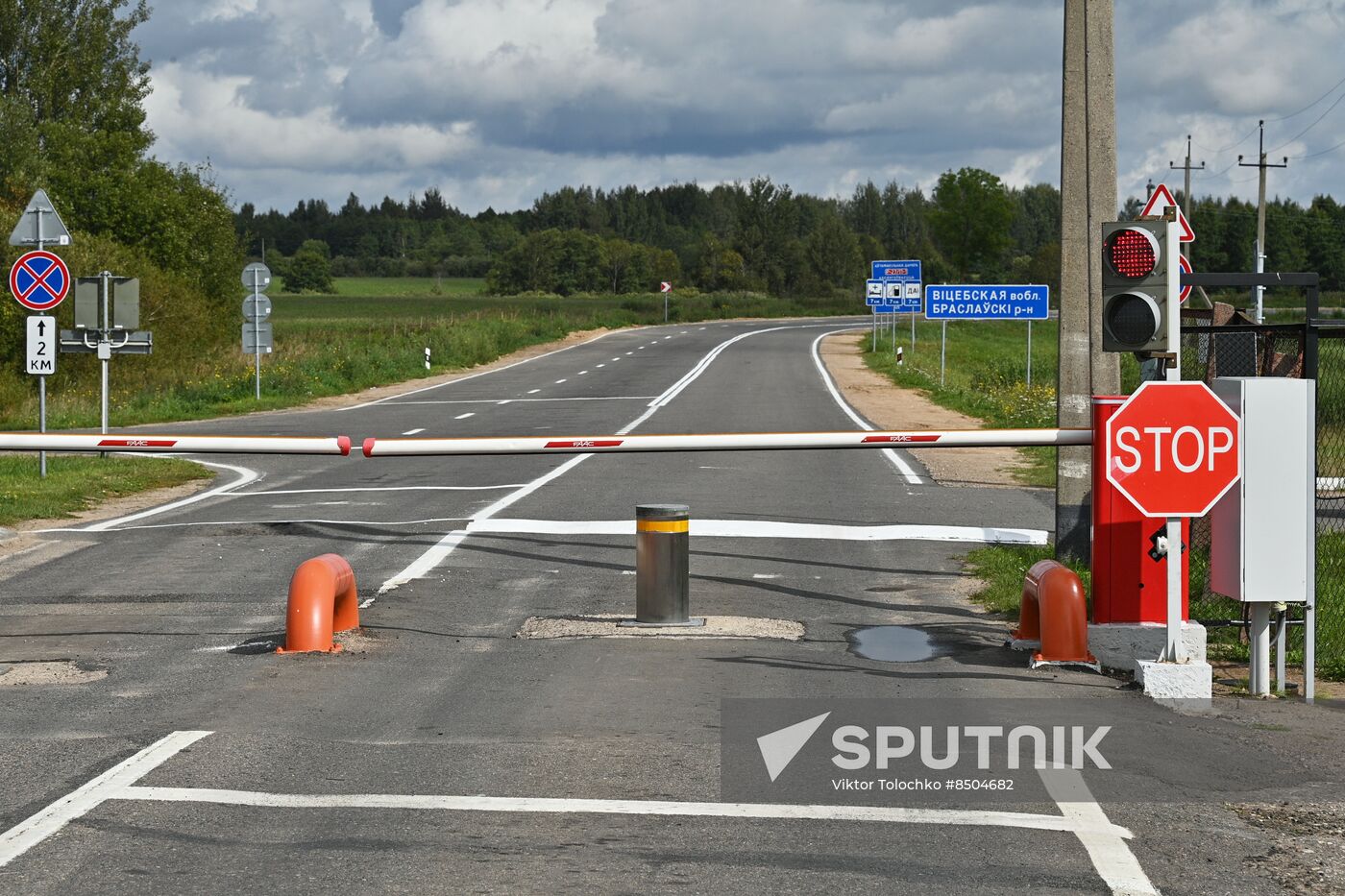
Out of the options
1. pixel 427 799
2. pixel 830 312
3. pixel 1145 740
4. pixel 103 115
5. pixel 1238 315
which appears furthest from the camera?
pixel 830 312

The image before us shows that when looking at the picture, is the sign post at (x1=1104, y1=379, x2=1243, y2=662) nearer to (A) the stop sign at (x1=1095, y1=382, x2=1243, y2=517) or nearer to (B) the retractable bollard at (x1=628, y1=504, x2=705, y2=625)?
(A) the stop sign at (x1=1095, y1=382, x2=1243, y2=517)

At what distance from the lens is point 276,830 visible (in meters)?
5.55

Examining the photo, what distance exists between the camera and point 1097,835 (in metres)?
5.57

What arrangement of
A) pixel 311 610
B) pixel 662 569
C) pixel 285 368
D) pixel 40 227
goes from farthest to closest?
1. pixel 285 368
2. pixel 40 227
3. pixel 662 569
4. pixel 311 610

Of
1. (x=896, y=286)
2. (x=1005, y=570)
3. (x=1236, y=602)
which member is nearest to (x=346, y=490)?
(x=1005, y=570)

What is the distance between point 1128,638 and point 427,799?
438cm

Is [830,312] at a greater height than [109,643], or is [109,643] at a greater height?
[830,312]

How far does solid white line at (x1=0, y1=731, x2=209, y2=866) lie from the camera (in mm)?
5406

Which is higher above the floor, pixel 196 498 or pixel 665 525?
pixel 665 525

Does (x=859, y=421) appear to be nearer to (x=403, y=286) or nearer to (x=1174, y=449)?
(x=1174, y=449)

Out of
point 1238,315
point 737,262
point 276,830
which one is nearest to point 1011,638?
point 1238,315

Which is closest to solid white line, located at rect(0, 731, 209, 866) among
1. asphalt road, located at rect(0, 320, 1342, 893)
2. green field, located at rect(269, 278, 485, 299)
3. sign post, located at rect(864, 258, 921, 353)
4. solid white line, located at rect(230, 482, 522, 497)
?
asphalt road, located at rect(0, 320, 1342, 893)

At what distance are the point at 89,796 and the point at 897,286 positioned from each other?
158ft

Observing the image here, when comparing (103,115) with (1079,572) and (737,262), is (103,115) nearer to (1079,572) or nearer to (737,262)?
(1079,572)
